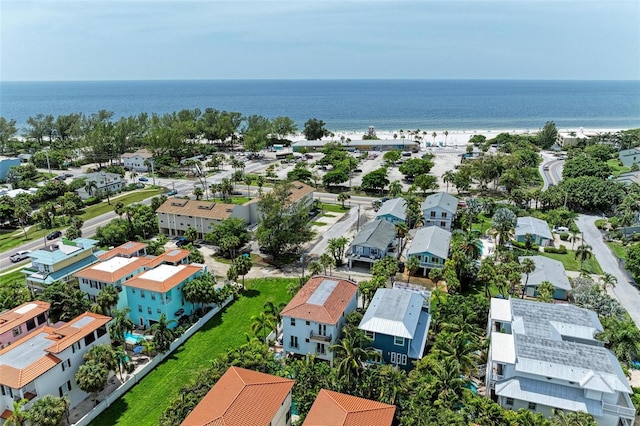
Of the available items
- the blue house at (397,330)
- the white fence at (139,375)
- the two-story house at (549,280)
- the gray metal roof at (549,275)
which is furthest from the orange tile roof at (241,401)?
the gray metal roof at (549,275)

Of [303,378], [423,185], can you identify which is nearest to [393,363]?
[303,378]

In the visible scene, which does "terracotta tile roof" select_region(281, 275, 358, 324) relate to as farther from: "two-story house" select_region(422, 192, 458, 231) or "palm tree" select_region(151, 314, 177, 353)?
"two-story house" select_region(422, 192, 458, 231)

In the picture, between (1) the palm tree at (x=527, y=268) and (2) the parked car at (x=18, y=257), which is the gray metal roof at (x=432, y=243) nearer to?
(1) the palm tree at (x=527, y=268)

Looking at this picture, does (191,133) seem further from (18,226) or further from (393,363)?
(393,363)

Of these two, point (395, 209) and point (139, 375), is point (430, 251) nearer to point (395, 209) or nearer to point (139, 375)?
point (395, 209)

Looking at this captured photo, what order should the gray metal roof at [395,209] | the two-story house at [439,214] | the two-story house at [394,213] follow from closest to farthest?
the two-story house at [394,213] → the gray metal roof at [395,209] → the two-story house at [439,214]

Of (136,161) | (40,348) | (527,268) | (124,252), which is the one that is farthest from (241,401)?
(136,161)
